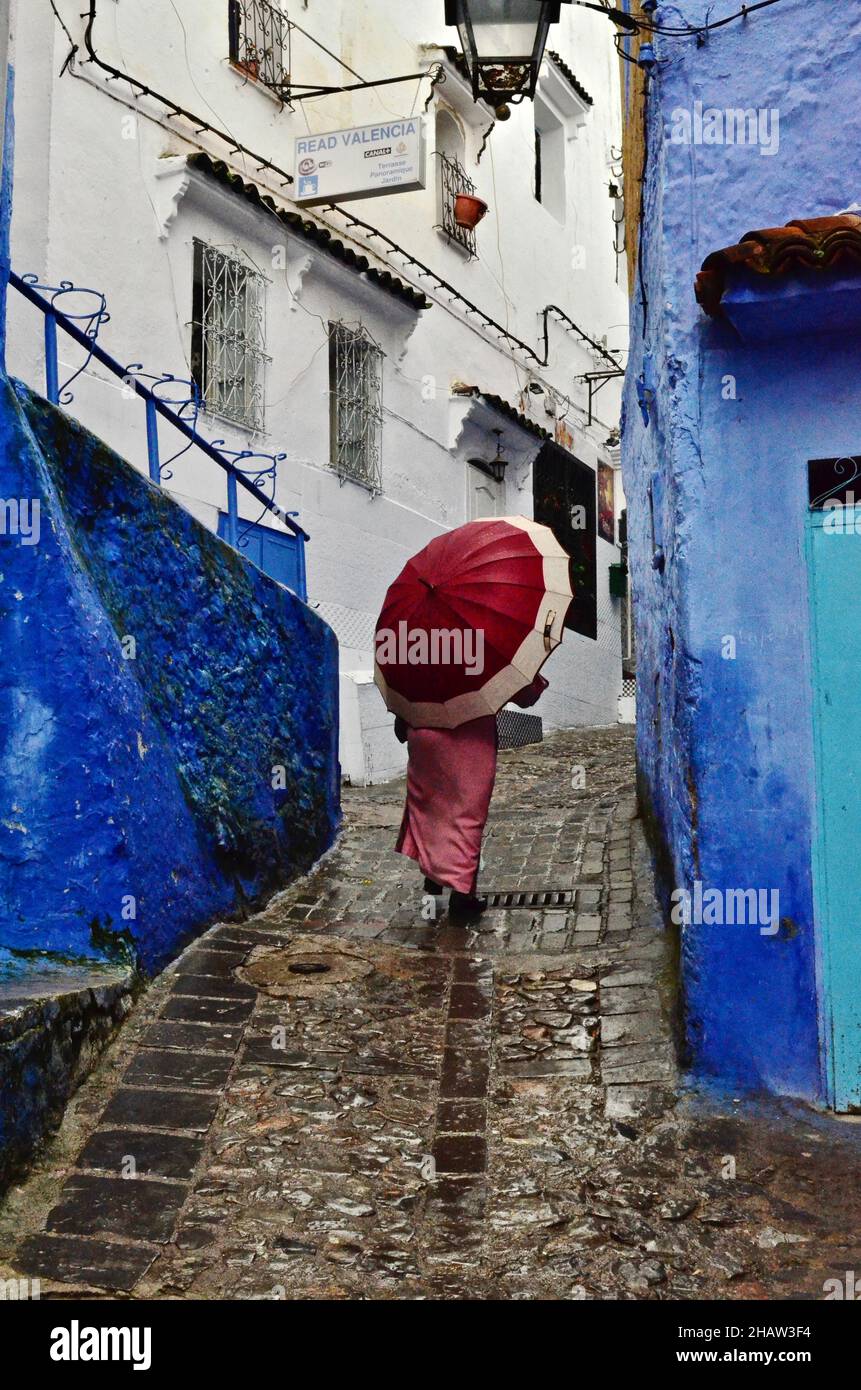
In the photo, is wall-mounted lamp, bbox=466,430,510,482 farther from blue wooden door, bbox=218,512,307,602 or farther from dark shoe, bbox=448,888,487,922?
dark shoe, bbox=448,888,487,922

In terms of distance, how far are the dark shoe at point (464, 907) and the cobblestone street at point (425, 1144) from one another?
174 mm

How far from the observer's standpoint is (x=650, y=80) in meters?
5.83

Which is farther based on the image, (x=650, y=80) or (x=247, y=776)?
(x=247, y=776)

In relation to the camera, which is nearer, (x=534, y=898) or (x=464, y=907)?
(x=464, y=907)

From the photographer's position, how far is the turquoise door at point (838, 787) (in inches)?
197

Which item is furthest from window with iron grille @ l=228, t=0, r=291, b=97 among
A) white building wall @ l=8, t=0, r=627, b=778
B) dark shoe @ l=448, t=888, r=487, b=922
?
dark shoe @ l=448, t=888, r=487, b=922

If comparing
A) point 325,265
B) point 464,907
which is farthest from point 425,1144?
point 325,265

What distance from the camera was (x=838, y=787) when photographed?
5.11m

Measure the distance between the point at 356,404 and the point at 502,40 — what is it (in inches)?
321

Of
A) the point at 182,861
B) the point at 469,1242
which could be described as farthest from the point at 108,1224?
the point at 182,861

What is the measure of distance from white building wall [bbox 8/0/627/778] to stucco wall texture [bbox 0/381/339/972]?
3.41m

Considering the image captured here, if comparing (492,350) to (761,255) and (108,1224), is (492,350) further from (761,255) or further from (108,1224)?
(108,1224)

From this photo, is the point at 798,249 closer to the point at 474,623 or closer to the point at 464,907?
the point at 474,623

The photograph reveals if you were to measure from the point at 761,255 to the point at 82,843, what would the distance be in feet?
11.7
